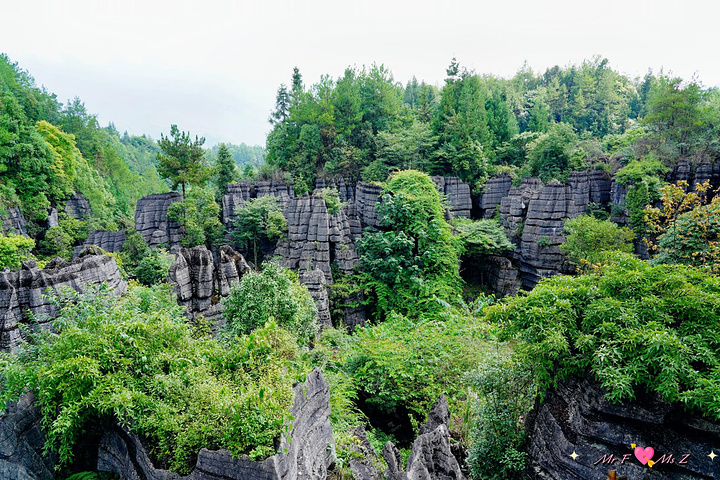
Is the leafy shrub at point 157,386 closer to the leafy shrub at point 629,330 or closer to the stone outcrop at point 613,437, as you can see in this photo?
the leafy shrub at point 629,330

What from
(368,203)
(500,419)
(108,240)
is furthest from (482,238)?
(108,240)

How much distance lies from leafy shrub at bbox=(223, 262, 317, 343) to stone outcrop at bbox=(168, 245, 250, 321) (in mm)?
3154

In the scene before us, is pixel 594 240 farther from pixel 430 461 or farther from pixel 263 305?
pixel 263 305

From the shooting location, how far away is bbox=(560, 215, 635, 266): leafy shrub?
13157 mm

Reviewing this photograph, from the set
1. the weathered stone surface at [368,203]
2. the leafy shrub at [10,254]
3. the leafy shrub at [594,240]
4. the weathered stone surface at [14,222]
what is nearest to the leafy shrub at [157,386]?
the leafy shrub at [10,254]

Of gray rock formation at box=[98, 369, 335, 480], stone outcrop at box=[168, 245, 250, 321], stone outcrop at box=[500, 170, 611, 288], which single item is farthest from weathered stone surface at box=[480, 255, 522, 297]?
gray rock formation at box=[98, 369, 335, 480]

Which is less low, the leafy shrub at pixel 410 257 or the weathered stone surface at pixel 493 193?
the weathered stone surface at pixel 493 193

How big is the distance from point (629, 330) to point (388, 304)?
12.0 metres

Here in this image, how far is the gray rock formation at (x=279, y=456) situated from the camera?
403 centimetres

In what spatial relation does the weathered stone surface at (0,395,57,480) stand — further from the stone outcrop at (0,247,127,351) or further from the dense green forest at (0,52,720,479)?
the stone outcrop at (0,247,127,351)

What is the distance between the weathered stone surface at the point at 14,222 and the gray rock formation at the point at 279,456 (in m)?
23.6

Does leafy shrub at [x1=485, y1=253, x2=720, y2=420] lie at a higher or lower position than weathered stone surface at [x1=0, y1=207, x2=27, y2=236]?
lower

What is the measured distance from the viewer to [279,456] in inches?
158

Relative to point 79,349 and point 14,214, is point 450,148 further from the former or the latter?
point 14,214
